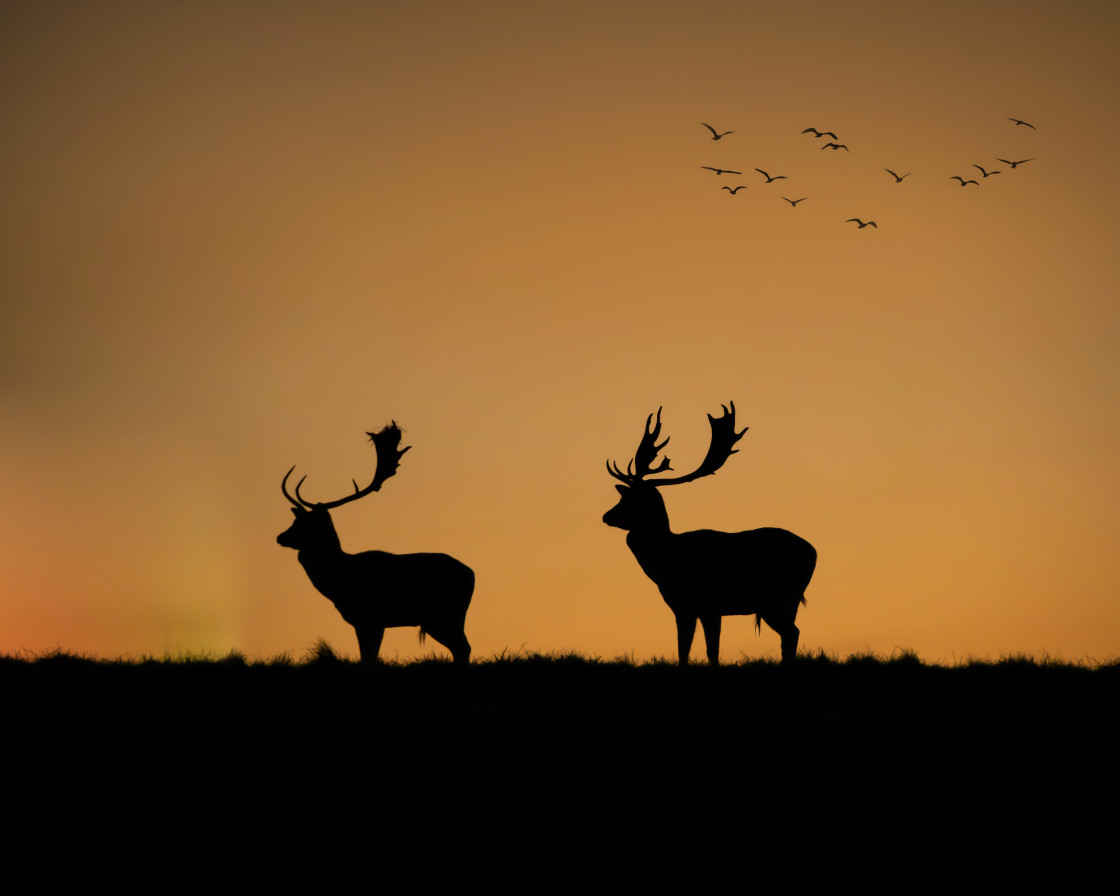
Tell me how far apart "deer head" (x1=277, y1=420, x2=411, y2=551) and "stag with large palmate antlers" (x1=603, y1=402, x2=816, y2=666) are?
3.51 meters

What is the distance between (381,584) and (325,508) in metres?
→ 1.49

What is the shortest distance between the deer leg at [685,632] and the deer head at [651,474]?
142cm

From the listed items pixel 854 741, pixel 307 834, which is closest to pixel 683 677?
pixel 854 741

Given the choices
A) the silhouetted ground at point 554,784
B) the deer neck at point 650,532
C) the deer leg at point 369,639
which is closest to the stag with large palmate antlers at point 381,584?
the deer leg at point 369,639

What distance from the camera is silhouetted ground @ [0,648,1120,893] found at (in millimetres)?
7832

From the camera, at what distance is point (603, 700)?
11398 mm

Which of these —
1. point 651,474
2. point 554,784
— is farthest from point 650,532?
point 554,784

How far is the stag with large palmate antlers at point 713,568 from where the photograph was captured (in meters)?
15.7

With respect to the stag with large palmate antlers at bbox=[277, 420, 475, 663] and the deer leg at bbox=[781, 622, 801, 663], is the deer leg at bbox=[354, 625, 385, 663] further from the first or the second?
the deer leg at bbox=[781, 622, 801, 663]

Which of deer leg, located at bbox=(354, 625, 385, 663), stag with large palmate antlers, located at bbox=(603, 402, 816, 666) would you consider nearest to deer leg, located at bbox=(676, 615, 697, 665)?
stag with large palmate antlers, located at bbox=(603, 402, 816, 666)

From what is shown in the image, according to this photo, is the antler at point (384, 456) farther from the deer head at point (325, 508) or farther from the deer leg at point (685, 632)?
the deer leg at point (685, 632)

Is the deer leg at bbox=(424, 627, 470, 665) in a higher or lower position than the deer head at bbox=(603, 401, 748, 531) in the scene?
lower

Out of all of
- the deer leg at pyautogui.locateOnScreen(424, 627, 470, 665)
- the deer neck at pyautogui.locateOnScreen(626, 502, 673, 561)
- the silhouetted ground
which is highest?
the deer neck at pyautogui.locateOnScreen(626, 502, 673, 561)

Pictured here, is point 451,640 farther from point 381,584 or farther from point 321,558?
point 321,558
